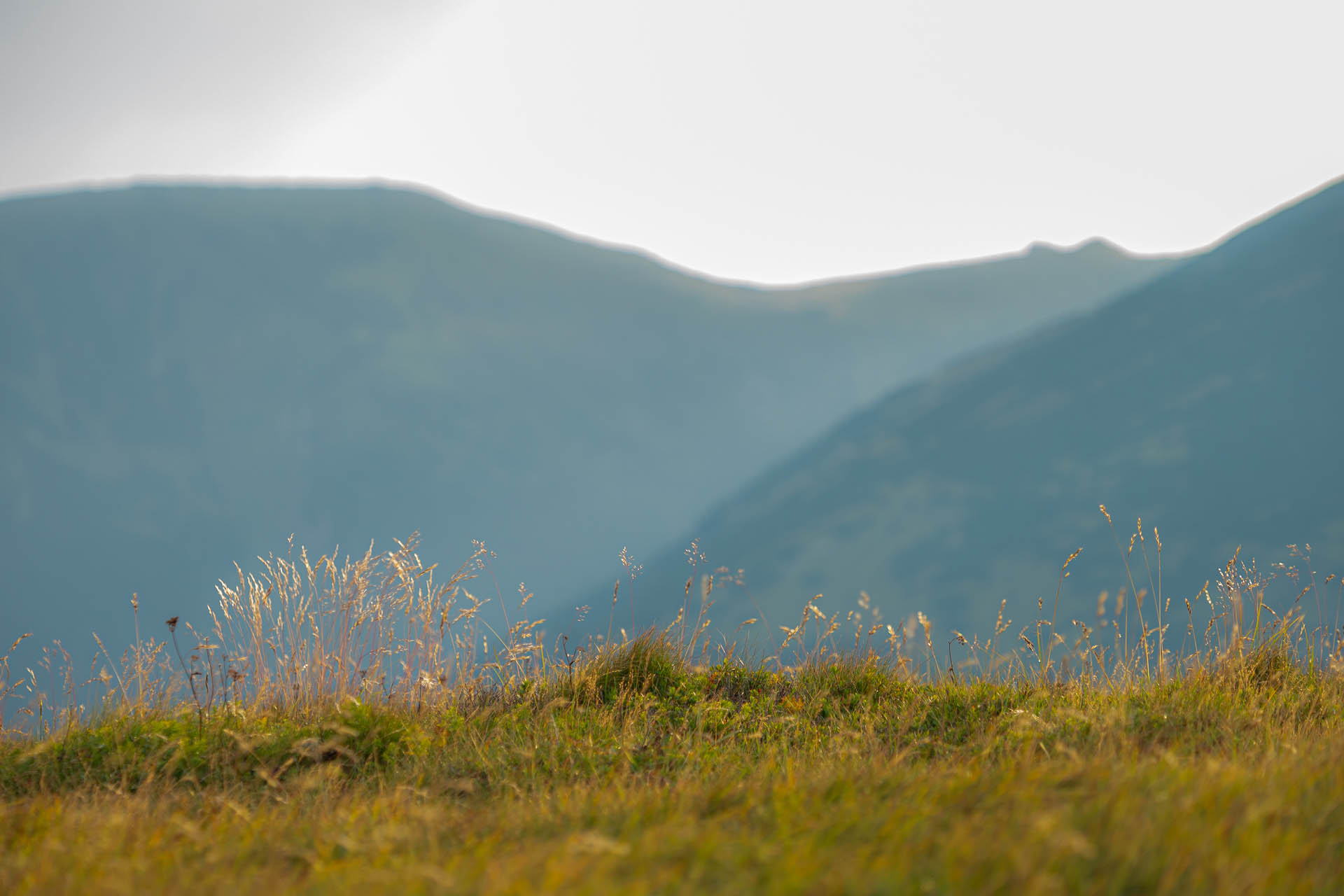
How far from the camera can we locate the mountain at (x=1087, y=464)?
241 ft

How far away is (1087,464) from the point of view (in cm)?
9019

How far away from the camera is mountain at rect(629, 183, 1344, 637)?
7331cm

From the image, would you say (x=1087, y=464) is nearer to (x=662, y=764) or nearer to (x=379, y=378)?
(x=662, y=764)

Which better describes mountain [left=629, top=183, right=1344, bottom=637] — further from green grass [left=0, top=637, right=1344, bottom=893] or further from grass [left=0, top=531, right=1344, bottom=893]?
green grass [left=0, top=637, right=1344, bottom=893]

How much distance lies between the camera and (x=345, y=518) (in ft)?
397

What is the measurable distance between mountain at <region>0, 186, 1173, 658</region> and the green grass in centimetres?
11472

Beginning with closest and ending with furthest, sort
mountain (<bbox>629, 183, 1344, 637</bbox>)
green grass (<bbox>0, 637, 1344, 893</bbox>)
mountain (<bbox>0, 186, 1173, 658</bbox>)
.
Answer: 1. green grass (<bbox>0, 637, 1344, 893</bbox>)
2. mountain (<bbox>629, 183, 1344, 637</bbox>)
3. mountain (<bbox>0, 186, 1173, 658</bbox>)

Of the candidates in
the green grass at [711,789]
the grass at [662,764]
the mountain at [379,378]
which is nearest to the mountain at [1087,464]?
the mountain at [379,378]

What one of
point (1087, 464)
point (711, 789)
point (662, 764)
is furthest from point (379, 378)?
point (711, 789)

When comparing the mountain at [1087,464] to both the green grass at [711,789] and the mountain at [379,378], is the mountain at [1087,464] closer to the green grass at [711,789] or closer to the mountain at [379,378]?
the mountain at [379,378]

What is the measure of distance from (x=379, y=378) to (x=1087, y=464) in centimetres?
10697

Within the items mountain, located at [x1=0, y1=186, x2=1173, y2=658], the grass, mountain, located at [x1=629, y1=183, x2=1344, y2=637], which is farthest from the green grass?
mountain, located at [x1=0, y1=186, x2=1173, y2=658]

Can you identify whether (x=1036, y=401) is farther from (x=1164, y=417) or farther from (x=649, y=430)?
(x=649, y=430)

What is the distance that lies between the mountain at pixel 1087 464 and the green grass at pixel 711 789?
67.7 m
